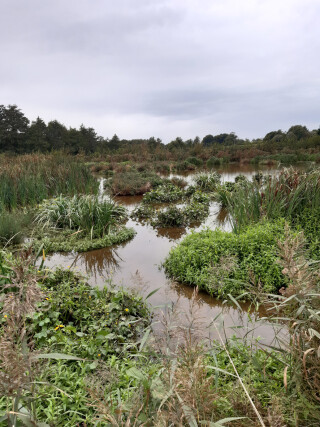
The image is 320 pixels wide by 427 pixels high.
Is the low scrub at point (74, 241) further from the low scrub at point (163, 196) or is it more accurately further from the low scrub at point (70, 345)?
the low scrub at point (163, 196)

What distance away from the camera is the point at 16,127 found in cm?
3684

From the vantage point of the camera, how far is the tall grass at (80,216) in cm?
642

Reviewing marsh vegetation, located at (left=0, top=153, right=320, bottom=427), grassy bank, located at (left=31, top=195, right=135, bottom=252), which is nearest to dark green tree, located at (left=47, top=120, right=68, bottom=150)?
marsh vegetation, located at (left=0, top=153, right=320, bottom=427)

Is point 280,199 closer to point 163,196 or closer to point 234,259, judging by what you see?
point 234,259

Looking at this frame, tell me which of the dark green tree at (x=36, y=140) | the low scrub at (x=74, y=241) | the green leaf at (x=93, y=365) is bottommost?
the green leaf at (x=93, y=365)

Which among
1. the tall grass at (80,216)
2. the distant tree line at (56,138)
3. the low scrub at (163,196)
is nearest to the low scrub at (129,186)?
the low scrub at (163,196)

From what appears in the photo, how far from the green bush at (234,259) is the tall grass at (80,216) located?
2247mm

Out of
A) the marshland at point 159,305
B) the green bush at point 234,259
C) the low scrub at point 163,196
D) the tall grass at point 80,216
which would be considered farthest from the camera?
the low scrub at point 163,196

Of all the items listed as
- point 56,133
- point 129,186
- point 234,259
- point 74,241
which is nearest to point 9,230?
point 74,241

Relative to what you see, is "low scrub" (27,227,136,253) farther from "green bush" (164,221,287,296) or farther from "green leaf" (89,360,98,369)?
"green leaf" (89,360,98,369)

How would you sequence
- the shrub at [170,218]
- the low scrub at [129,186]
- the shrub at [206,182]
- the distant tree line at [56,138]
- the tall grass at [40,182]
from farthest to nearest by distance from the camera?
the distant tree line at [56,138], the shrub at [206,182], the low scrub at [129,186], the tall grass at [40,182], the shrub at [170,218]

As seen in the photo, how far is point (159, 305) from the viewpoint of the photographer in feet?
7.89

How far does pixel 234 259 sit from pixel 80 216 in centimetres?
389

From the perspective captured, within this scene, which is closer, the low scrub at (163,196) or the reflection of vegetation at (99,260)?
the reflection of vegetation at (99,260)
